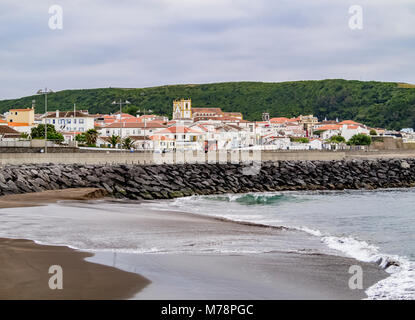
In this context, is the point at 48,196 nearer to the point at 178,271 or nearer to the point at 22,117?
the point at 178,271

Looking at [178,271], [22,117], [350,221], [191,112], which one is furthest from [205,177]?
[191,112]

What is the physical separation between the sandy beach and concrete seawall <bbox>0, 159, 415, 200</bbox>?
15.4 m

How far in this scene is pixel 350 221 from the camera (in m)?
24.6

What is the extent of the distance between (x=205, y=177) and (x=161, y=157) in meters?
6.83

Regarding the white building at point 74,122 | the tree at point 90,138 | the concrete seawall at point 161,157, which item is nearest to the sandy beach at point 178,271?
the concrete seawall at point 161,157

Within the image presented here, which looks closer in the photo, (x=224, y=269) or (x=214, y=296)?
(x=214, y=296)

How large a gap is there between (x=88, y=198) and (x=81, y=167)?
29.1 ft

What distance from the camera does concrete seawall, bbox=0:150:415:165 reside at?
129ft

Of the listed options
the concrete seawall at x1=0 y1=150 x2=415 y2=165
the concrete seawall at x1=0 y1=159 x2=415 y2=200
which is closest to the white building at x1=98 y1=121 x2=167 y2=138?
the concrete seawall at x1=0 y1=150 x2=415 y2=165

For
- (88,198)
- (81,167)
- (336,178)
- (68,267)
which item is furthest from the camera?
(336,178)
